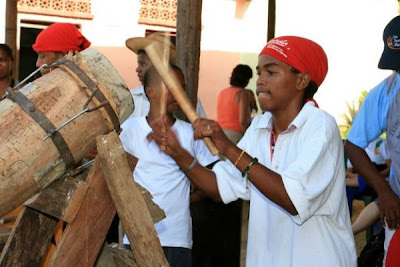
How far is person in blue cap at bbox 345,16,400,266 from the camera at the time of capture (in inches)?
147

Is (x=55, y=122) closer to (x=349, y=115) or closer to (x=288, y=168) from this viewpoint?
(x=288, y=168)

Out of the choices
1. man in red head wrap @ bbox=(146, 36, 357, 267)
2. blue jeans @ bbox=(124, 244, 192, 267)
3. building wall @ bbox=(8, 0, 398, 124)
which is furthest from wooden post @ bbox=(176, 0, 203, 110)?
building wall @ bbox=(8, 0, 398, 124)

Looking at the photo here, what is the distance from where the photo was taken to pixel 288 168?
2.75 meters

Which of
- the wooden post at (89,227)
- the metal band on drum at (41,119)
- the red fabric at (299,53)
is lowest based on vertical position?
the wooden post at (89,227)

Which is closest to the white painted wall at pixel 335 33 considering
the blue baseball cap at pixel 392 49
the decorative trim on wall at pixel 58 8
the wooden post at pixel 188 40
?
the decorative trim on wall at pixel 58 8

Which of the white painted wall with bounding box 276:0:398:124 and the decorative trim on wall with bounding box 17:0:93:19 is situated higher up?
the decorative trim on wall with bounding box 17:0:93:19

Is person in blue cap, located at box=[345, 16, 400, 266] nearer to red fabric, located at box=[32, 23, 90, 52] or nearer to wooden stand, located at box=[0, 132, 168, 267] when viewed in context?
wooden stand, located at box=[0, 132, 168, 267]

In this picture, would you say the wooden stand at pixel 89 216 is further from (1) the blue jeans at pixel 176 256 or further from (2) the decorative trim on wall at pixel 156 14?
(2) the decorative trim on wall at pixel 156 14

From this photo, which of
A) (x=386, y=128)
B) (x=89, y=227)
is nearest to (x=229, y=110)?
(x=386, y=128)

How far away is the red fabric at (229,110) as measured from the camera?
923cm

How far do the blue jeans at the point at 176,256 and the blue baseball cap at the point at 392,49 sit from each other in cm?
136

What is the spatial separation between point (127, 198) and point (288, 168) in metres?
0.62

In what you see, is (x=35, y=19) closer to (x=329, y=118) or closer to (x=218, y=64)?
(x=218, y=64)

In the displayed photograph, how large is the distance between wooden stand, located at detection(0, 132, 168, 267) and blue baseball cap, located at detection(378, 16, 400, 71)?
1.57 meters
